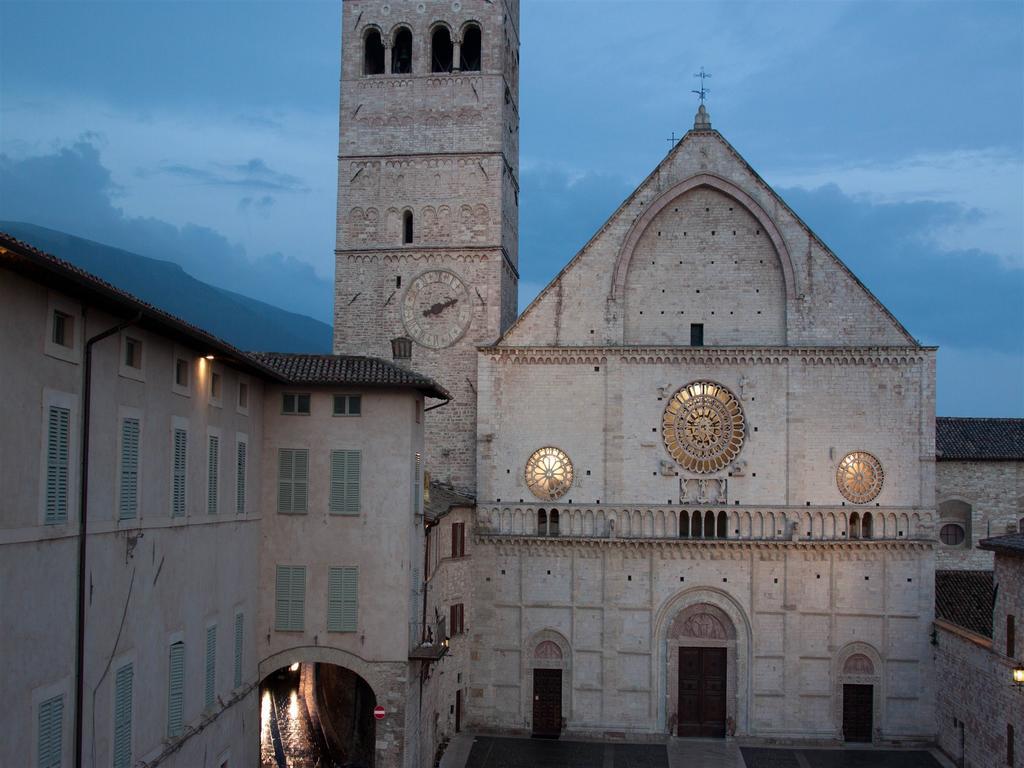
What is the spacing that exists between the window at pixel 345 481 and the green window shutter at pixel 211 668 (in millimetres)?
4975

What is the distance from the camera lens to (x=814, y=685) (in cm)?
3541

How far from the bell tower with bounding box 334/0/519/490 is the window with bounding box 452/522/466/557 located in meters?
2.87

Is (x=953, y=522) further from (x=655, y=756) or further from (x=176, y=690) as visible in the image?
(x=176, y=690)

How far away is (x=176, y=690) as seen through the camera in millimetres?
21031

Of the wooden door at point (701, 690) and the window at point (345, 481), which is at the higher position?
the window at point (345, 481)

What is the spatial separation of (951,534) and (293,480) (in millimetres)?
24319

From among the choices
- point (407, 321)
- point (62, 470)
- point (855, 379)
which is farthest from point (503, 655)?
point (62, 470)

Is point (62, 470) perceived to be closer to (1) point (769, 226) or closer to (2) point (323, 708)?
(2) point (323, 708)

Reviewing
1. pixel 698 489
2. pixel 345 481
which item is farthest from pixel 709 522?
pixel 345 481

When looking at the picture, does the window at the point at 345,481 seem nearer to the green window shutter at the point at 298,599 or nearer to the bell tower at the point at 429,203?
the green window shutter at the point at 298,599

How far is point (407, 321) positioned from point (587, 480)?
870 centimetres

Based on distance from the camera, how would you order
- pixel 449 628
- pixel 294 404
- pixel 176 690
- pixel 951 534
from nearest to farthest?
pixel 176 690, pixel 294 404, pixel 449 628, pixel 951 534

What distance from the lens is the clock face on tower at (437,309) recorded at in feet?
128

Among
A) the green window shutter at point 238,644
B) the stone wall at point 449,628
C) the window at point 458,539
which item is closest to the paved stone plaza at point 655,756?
the stone wall at point 449,628
